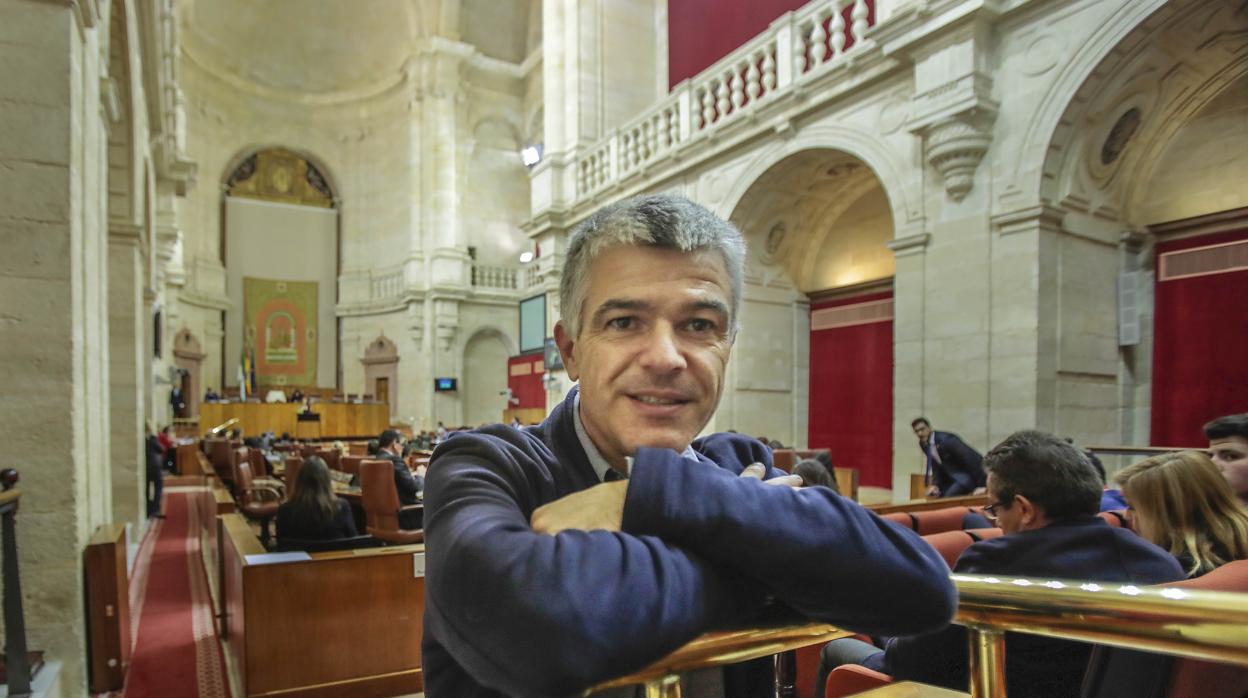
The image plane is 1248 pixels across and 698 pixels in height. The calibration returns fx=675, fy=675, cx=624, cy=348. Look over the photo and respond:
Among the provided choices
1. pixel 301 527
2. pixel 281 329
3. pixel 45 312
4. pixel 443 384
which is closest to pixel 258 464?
pixel 301 527

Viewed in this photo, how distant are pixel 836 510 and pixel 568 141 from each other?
1103cm

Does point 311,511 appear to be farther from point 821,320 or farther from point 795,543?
point 821,320

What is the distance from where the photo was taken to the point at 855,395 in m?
9.05

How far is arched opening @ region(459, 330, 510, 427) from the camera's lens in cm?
1878

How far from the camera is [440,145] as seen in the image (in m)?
18.6

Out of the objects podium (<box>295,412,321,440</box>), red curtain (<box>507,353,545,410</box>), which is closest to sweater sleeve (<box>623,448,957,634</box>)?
red curtain (<box>507,353,545,410</box>)

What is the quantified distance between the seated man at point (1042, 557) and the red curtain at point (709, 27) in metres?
7.78

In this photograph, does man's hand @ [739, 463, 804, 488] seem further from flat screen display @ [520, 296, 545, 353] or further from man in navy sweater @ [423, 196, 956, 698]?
flat screen display @ [520, 296, 545, 353]

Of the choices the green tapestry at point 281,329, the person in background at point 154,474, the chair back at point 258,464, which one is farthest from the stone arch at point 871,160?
the green tapestry at point 281,329

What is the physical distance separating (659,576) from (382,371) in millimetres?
20442

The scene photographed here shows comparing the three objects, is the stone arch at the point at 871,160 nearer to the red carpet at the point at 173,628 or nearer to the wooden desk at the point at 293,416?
the red carpet at the point at 173,628

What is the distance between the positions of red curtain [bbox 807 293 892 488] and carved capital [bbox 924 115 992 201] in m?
3.31

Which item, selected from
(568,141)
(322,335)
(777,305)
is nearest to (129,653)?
(777,305)

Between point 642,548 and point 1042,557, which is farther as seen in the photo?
point 1042,557
